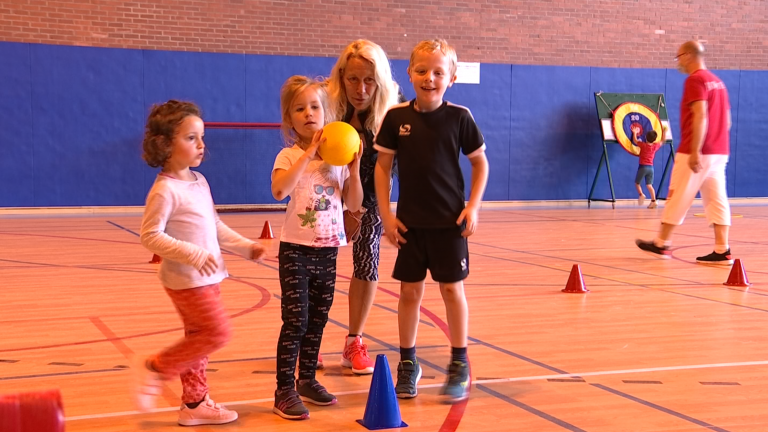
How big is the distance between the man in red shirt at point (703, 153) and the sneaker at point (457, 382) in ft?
12.7

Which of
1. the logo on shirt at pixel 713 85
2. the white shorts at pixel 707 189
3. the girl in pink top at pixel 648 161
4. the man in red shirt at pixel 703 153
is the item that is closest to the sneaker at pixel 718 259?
the man in red shirt at pixel 703 153

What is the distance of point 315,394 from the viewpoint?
10.3 feet

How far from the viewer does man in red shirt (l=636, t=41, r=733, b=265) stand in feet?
21.7

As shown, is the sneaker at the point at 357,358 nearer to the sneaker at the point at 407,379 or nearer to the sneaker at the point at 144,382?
the sneaker at the point at 407,379

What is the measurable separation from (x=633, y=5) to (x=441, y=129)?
1125 centimetres

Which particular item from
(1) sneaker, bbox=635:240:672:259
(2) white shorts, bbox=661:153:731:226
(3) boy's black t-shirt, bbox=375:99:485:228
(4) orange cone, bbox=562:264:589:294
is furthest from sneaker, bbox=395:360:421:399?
(1) sneaker, bbox=635:240:672:259

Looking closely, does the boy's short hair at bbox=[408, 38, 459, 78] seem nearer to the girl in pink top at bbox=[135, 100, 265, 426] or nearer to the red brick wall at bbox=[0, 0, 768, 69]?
the girl in pink top at bbox=[135, 100, 265, 426]

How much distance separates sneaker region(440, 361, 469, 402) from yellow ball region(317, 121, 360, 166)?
0.88 m

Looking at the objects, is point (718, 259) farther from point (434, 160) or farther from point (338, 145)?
point (338, 145)

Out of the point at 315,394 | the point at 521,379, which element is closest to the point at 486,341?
the point at 521,379

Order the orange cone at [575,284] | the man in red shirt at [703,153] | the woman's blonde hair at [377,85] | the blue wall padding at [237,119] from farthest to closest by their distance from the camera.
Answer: the blue wall padding at [237,119] < the man in red shirt at [703,153] < the orange cone at [575,284] < the woman's blonde hair at [377,85]

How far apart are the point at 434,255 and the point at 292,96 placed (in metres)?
0.78

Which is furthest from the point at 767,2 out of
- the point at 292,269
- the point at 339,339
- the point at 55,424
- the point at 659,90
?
the point at 55,424

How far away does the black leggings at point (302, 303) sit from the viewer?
307cm
